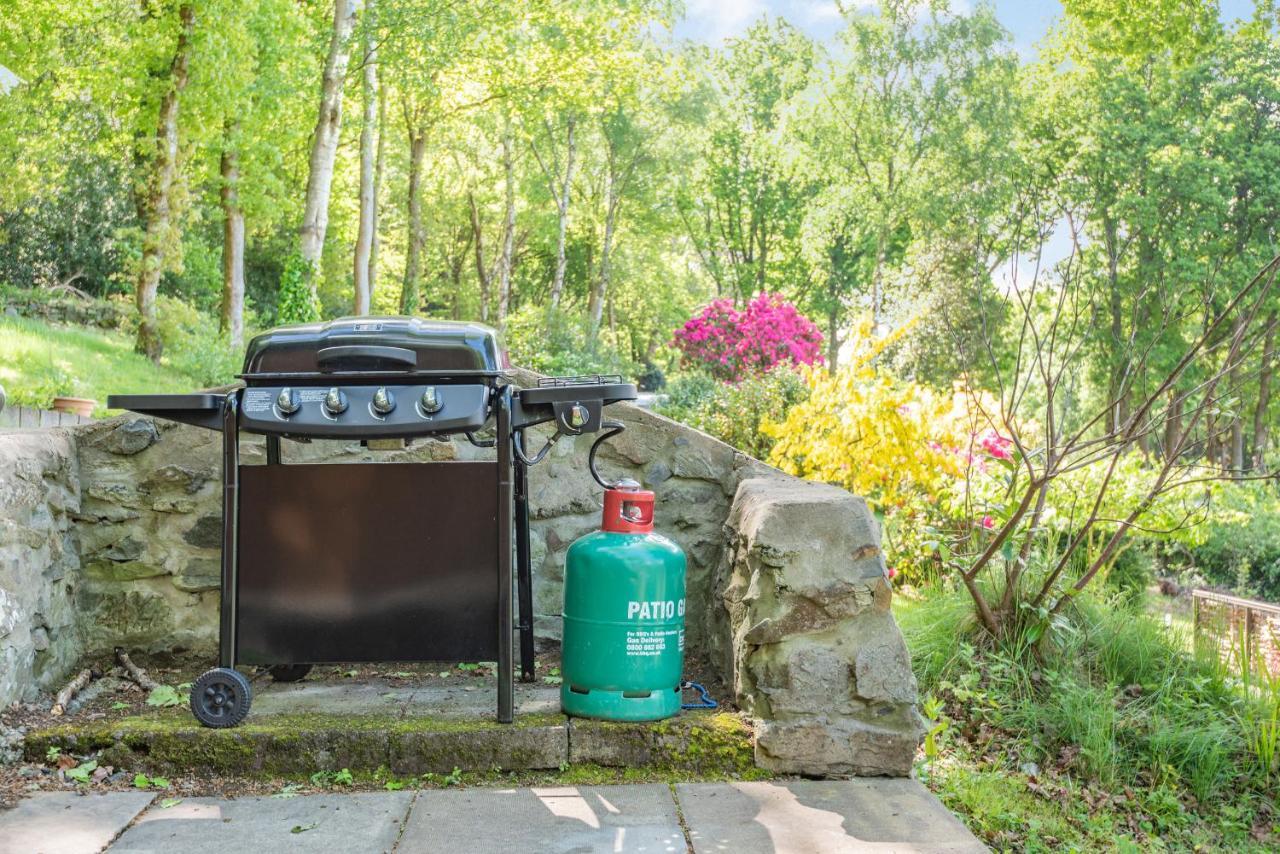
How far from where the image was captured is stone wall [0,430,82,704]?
11.9 feet

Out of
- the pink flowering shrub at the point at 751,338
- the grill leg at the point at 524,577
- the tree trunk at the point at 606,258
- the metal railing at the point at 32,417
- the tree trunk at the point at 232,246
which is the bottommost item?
the grill leg at the point at 524,577

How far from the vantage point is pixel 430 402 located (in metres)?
3.45

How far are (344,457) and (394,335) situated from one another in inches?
41.2

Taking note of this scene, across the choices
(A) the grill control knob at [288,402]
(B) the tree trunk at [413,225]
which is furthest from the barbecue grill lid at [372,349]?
(B) the tree trunk at [413,225]

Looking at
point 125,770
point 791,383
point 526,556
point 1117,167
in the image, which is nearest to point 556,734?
point 526,556

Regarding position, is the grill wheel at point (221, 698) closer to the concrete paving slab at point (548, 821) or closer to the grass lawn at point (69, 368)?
the concrete paving slab at point (548, 821)

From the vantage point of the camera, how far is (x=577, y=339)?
2467cm

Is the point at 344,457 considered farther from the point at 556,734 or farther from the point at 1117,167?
the point at 1117,167

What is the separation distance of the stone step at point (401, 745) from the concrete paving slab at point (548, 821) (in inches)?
6.0

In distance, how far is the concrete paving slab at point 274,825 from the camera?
2.87 m

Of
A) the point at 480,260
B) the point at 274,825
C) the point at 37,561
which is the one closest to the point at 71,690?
the point at 37,561

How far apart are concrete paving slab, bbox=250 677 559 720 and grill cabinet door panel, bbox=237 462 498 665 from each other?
0.55 ft

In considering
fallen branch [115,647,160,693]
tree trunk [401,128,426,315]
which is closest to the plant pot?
fallen branch [115,647,160,693]

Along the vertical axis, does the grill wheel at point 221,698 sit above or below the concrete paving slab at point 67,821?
above
